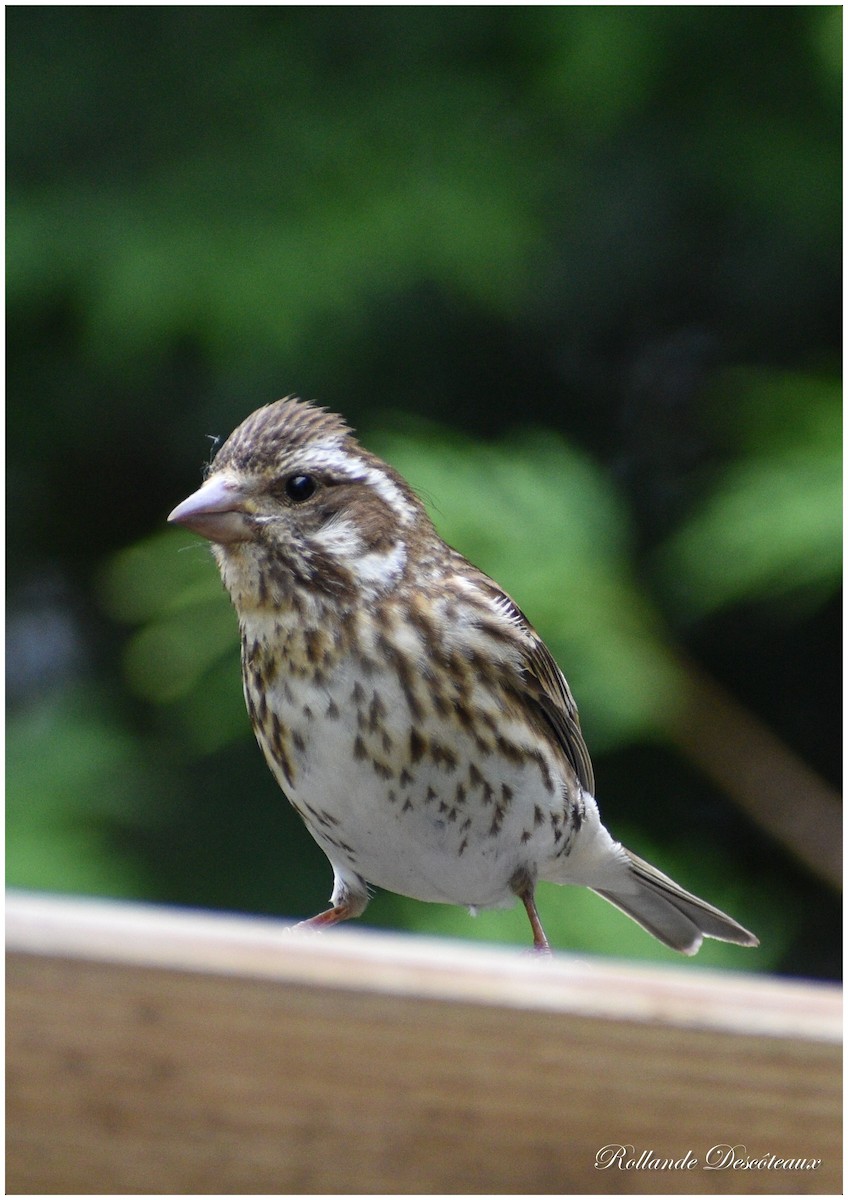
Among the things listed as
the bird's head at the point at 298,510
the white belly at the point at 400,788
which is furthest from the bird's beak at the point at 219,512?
the white belly at the point at 400,788

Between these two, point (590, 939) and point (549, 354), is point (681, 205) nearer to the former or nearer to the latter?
point (549, 354)

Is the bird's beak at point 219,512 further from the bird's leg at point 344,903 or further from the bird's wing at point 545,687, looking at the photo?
the bird's leg at point 344,903

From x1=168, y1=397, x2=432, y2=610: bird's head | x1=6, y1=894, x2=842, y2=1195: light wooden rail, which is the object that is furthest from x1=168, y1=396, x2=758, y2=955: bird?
x1=6, y1=894, x2=842, y2=1195: light wooden rail

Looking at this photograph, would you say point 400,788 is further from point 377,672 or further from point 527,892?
point 527,892

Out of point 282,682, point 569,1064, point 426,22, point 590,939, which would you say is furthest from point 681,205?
point 569,1064

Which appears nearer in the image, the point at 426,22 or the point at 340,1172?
the point at 340,1172
